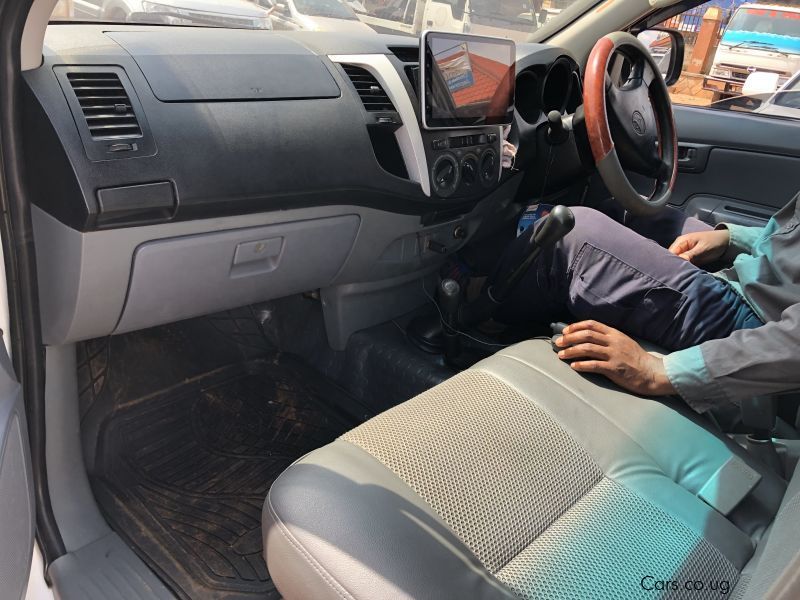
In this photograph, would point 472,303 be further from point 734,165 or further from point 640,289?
point 734,165

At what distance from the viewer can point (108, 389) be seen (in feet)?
6.00

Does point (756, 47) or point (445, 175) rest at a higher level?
point (756, 47)

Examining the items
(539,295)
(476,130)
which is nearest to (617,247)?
(539,295)

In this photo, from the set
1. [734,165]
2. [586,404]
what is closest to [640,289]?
[586,404]

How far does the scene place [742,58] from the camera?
2559 millimetres

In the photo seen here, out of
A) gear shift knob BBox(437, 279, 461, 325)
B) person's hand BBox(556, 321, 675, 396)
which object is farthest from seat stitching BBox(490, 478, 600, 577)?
gear shift knob BBox(437, 279, 461, 325)

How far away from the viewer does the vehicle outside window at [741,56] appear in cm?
243

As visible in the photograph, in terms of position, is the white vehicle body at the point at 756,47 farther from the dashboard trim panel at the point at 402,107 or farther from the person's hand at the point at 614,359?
the person's hand at the point at 614,359

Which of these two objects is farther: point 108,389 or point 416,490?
point 108,389

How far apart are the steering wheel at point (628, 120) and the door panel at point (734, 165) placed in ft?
1.78

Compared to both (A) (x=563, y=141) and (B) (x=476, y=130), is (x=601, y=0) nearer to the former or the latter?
(A) (x=563, y=141)

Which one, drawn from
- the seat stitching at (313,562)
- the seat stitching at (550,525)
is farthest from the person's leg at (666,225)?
the seat stitching at (313,562)

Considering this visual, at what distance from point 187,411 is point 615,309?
120cm

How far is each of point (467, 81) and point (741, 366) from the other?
928 mm
